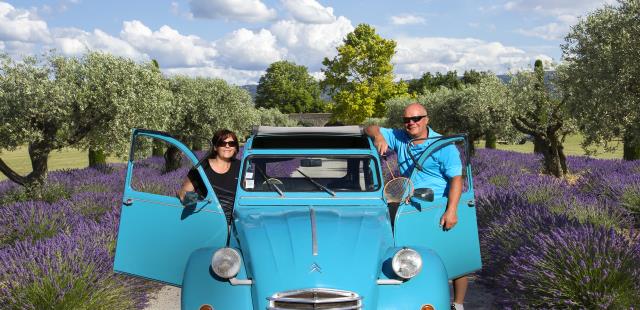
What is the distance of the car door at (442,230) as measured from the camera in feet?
16.6

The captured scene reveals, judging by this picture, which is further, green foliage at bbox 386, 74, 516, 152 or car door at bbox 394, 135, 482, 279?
green foliage at bbox 386, 74, 516, 152

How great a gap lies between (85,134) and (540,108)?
16.5 meters

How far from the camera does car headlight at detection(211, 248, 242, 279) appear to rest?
4.14m

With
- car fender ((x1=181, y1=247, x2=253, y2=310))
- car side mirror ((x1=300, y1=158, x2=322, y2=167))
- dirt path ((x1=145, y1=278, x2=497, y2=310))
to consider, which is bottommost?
dirt path ((x1=145, y1=278, x2=497, y2=310))

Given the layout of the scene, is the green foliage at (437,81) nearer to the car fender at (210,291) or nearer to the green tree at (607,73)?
the green tree at (607,73)

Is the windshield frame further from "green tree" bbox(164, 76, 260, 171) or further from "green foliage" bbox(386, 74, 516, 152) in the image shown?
"green foliage" bbox(386, 74, 516, 152)

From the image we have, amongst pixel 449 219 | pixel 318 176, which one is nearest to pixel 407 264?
→ pixel 449 219

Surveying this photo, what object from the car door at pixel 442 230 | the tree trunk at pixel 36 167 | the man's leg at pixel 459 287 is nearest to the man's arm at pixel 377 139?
the car door at pixel 442 230

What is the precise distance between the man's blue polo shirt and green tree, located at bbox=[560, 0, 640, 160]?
9.13m

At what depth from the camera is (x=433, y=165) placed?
5.65m

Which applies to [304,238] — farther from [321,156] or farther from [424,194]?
[321,156]

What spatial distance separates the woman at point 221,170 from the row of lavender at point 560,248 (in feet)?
10.5

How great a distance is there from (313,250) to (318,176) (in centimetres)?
207

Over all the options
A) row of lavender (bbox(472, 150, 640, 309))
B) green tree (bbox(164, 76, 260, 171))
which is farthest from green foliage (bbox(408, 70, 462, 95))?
row of lavender (bbox(472, 150, 640, 309))
